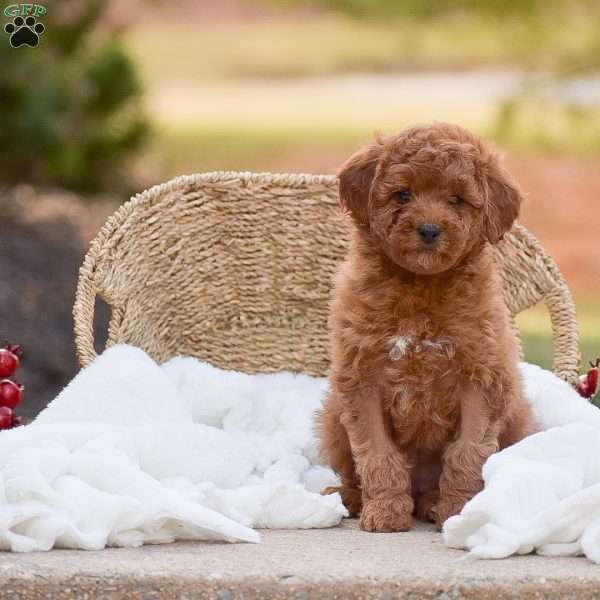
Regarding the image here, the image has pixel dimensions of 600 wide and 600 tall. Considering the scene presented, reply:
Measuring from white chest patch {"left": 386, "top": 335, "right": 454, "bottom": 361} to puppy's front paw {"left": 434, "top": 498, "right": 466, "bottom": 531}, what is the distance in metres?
0.47

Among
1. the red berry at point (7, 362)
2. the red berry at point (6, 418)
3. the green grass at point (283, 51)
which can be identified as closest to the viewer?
the red berry at point (6, 418)

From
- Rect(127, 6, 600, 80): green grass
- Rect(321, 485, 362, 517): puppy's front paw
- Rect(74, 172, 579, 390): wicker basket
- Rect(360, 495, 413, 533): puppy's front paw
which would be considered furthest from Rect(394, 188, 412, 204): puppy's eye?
Rect(127, 6, 600, 80): green grass

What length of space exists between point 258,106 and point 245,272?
16165 mm

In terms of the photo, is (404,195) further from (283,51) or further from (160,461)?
(283,51)

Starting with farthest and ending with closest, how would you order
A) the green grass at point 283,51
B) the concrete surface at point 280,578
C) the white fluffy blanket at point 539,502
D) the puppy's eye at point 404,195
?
1. the green grass at point 283,51
2. the puppy's eye at point 404,195
3. the white fluffy blanket at point 539,502
4. the concrete surface at point 280,578

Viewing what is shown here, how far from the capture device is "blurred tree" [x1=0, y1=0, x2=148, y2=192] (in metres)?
11.0

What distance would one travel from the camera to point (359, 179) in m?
4.17

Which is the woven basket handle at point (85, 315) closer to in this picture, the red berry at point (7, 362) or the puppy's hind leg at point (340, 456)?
the red berry at point (7, 362)

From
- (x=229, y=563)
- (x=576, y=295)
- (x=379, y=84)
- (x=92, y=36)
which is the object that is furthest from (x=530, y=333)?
(x=379, y=84)

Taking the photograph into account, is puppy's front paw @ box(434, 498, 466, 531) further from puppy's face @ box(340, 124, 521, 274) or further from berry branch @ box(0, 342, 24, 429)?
berry branch @ box(0, 342, 24, 429)

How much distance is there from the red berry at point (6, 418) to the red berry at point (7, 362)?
18 centimetres

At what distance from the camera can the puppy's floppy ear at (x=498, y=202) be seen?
4.12m

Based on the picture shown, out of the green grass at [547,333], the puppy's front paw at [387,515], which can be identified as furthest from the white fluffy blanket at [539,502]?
the green grass at [547,333]

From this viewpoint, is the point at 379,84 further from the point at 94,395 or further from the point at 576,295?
the point at 94,395
